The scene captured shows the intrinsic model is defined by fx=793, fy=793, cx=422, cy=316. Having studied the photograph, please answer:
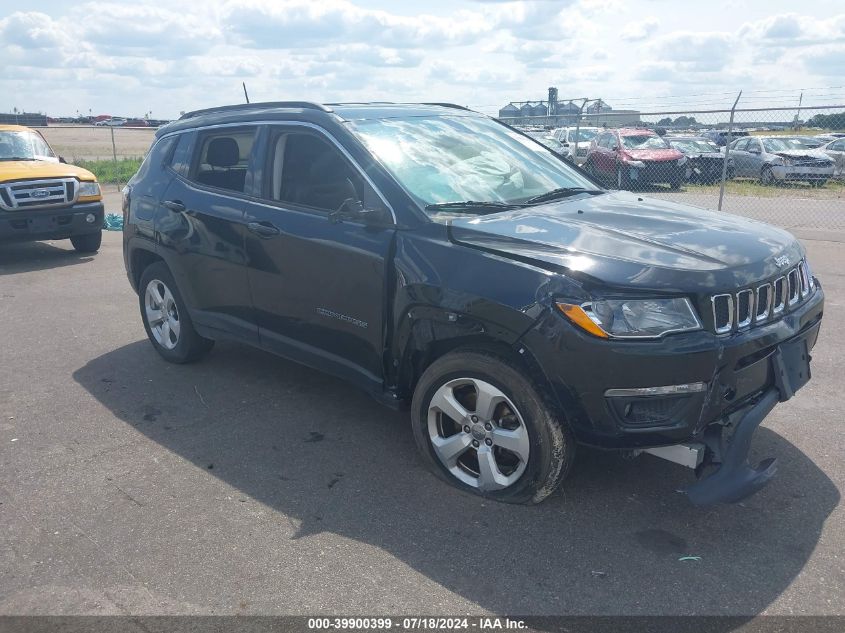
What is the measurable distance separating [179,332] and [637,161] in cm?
1520

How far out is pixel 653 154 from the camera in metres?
19.4

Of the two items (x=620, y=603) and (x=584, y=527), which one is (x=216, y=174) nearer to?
(x=584, y=527)

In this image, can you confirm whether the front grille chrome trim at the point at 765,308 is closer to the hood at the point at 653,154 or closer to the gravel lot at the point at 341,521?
the gravel lot at the point at 341,521

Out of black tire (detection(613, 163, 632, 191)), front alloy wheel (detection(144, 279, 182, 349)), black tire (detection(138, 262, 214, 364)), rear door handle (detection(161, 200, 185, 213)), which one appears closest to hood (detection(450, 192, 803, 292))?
rear door handle (detection(161, 200, 185, 213))

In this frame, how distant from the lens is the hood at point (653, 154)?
63.1 feet

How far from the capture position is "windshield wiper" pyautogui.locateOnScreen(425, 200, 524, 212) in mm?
Answer: 4163

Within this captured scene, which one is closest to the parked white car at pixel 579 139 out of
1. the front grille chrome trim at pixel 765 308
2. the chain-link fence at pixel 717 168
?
the chain-link fence at pixel 717 168

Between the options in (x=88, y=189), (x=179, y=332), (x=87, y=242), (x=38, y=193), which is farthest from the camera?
(x=87, y=242)

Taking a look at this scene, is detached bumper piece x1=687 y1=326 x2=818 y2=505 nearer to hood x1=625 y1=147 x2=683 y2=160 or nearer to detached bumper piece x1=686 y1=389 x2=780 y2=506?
detached bumper piece x1=686 y1=389 x2=780 y2=506

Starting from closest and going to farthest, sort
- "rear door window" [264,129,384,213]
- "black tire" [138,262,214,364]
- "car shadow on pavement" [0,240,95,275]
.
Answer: "rear door window" [264,129,384,213] → "black tire" [138,262,214,364] → "car shadow on pavement" [0,240,95,275]

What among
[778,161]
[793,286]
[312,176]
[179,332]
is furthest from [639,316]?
[778,161]

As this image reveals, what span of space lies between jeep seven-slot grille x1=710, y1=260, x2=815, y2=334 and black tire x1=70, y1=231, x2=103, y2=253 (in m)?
9.73

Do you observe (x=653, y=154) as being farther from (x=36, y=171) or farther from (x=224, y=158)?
(x=224, y=158)

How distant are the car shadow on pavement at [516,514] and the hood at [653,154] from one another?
1565cm
